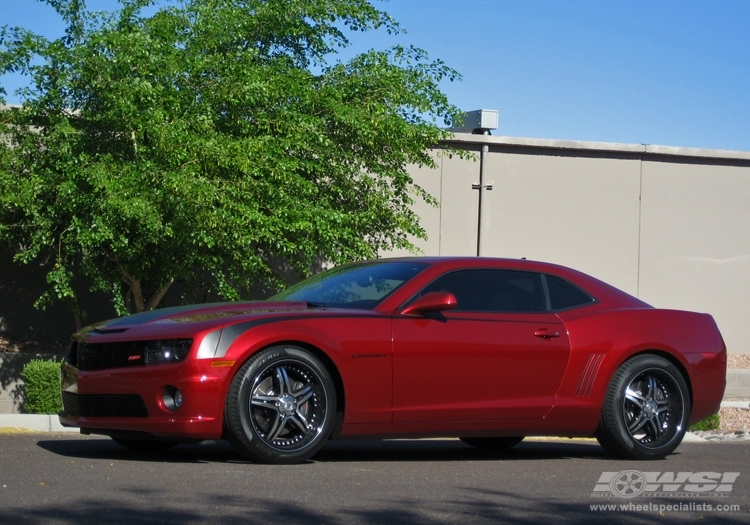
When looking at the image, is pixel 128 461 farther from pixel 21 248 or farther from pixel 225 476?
pixel 21 248

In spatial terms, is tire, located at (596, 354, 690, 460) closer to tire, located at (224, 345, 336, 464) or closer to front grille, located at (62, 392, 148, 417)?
tire, located at (224, 345, 336, 464)

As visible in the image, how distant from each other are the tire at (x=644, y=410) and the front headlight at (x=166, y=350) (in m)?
3.14

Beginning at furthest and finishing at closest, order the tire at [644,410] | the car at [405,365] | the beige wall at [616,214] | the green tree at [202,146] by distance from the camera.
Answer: the beige wall at [616,214]
the green tree at [202,146]
the tire at [644,410]
the car at [405,365]

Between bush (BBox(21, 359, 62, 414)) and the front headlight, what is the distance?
6.61 metres

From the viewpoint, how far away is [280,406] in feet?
22.2

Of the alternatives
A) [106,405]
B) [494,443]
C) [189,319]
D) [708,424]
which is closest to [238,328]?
[189,319]

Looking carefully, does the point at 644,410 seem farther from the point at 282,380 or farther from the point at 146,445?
the point at 146,445

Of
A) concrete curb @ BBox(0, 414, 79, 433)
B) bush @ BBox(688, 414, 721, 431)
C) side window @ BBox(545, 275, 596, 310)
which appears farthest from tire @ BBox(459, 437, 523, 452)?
bush @ BBox(688, 414, 721, 431)

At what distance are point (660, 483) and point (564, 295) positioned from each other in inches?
72.8

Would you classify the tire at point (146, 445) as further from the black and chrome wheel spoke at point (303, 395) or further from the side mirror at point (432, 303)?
the side mirror at point (432, 303)

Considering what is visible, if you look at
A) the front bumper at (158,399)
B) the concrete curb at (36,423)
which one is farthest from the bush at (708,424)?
the front bumper at (158,399)

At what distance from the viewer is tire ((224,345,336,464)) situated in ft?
21.8

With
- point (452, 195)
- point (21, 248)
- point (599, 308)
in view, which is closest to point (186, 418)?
point (599, 308)

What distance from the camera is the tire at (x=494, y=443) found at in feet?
28.7
